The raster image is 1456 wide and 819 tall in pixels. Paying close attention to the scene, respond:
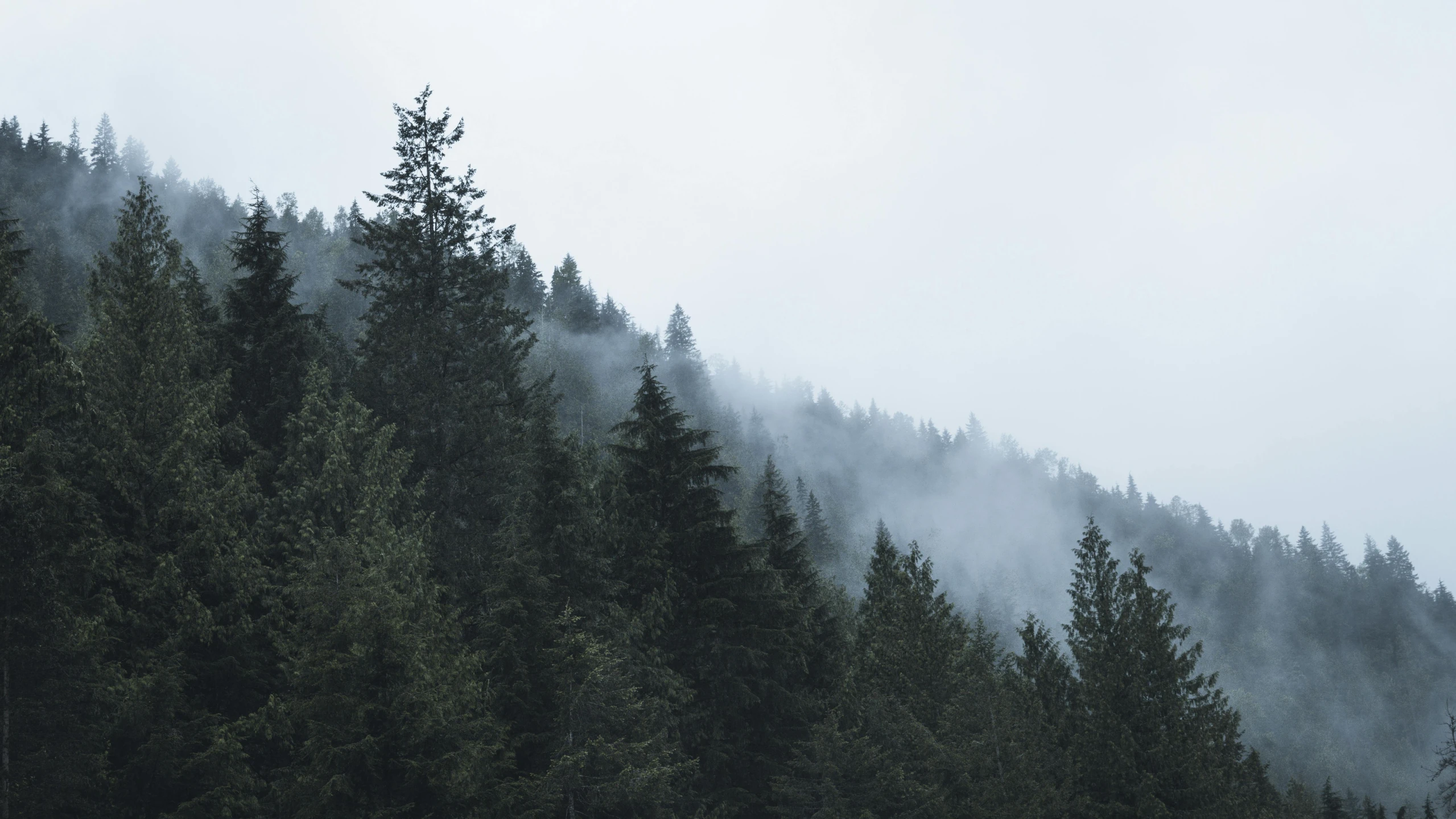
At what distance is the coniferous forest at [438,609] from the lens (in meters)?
15.3

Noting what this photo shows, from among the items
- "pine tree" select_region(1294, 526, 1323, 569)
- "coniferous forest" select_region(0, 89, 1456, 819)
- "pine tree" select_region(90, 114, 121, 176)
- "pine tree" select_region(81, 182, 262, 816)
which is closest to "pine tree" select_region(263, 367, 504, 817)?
"coniferous forest" select_region(0, 89, 1456, 819)

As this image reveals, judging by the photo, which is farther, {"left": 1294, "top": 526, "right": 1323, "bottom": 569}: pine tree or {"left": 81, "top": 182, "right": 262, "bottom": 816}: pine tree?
{"left": 1294, "top": 526, "right": 1323, "bottom": 569}: pine tree

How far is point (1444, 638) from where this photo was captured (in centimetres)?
16600

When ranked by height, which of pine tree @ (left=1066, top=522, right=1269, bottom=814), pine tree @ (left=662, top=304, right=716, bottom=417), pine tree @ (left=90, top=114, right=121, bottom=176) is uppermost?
pine tree @ (left=90, top=114, right=121, bottom=176)

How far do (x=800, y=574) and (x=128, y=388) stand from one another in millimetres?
23576

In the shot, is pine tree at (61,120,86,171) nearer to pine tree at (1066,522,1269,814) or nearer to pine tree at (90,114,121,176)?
pine tree at (90,114,121,176)

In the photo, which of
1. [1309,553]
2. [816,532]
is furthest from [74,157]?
[1309,553]

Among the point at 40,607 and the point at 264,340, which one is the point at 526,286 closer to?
the point at 264,340

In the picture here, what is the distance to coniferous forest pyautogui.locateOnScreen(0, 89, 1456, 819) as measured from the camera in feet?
50.3

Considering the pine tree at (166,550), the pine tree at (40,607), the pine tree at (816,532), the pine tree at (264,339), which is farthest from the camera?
the pine tree at (816,532)

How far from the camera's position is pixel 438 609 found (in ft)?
67.0

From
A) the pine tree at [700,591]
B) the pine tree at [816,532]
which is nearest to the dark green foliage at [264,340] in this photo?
the pine tree at [700,591]

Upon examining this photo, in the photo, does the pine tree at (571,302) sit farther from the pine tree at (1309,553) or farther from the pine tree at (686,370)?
the pine tree at (1309,553)

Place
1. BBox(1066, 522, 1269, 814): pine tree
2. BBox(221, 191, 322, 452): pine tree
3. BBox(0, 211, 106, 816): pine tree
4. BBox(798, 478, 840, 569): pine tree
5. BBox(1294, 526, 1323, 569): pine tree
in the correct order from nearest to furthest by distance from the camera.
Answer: BBox(0, 211, 106, 816): pine tree < BBox(1066, 522, 1269, 814): pine tree < BBox(221, 191, 322, 452): pine tree < BBox(798, 478, 840, 569): pine tree < BBox(1294, 526, 1323, 569): pine tree
